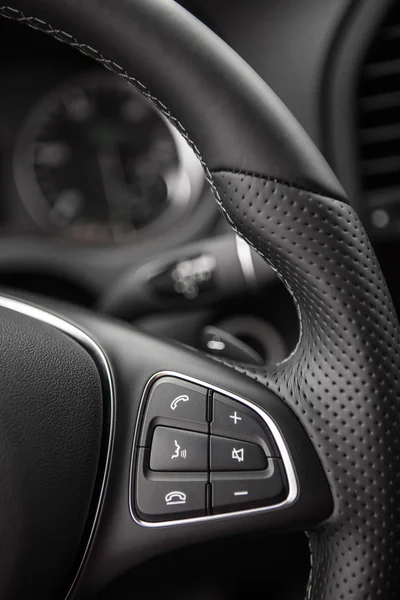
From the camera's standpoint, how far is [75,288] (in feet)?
6.12

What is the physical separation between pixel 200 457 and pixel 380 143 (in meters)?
0.93

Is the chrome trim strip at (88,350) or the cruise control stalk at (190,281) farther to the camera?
the cruise control stalk at (190,281)

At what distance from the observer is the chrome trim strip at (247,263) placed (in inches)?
53.4

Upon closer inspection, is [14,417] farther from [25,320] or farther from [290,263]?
[290,263]

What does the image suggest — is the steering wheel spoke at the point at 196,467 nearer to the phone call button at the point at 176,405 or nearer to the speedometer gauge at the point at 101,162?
the phone call button at the point at 176,405

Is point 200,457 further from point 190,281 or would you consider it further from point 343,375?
point 190,281

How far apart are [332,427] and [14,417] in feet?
0.92

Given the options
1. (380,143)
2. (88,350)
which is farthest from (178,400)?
(380,143)

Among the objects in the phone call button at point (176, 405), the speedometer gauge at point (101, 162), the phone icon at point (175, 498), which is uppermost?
the speedometer gauge at point (101, 162)

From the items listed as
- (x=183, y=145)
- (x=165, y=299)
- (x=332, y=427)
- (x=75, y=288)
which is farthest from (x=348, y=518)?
(x=183, y=145)

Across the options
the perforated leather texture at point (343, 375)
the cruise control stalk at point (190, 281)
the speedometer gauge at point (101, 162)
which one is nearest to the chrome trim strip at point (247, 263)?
the cruise control stalk at point (190, 281)

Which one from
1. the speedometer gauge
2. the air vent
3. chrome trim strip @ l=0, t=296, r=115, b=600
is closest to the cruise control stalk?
the air vent

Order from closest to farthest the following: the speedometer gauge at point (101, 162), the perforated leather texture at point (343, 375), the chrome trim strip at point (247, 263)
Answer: the perforated leather texture at point (343, 375)
the chrome trim strip at point (247, 263)
the speedometer gauge at point (101, 162)

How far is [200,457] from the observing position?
65cm
